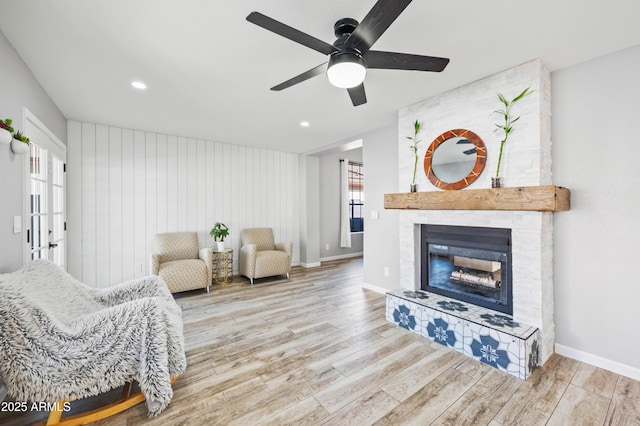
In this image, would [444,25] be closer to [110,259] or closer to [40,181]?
[40,181]

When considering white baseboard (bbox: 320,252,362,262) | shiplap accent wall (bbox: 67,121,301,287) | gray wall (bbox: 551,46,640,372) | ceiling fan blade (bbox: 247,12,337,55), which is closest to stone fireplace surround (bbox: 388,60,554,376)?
gray wall (bbox: 551,46,640,372)

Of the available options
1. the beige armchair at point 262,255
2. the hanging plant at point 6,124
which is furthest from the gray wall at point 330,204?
the hanging plant at point 6,124

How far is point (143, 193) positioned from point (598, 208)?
5.36 meters

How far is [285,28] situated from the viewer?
1.37 m

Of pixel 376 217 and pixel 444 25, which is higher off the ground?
pixel 444 25

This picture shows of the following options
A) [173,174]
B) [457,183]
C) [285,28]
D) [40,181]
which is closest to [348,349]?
[457,183]

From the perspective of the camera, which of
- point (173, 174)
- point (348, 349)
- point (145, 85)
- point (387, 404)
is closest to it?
point (387, 404)

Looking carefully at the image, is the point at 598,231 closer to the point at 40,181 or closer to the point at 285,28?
the point at 285,28

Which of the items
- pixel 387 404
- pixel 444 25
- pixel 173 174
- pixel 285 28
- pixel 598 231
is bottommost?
pixel 387 404

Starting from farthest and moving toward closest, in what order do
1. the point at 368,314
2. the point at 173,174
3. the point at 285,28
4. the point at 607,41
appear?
the point at 173,174 < the point at 368,314 < the point at 607,41 < the point at 285,28

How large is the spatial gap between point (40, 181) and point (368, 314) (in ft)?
12.3

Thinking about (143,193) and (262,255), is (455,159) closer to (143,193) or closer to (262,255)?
(262,255)

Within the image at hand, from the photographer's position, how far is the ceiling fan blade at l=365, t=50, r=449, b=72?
64.1 inches

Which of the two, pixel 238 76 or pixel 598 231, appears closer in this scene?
pixel 598 231
